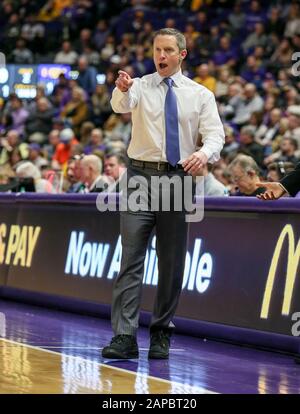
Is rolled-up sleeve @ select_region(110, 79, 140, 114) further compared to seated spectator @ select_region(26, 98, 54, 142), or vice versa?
seated spectator @ select_region(26, 98, 54, 142)

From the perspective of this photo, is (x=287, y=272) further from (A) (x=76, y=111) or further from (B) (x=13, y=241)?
(A) (x=76, y=111)

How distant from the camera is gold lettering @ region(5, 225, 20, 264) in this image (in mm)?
12406

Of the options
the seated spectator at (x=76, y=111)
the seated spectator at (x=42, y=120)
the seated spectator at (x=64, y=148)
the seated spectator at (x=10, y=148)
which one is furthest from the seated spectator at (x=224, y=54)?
the seated spectator at (x=10, y=148)

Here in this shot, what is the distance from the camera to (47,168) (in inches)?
674

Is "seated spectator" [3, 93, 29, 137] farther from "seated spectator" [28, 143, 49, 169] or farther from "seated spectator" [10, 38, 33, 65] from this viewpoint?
"seated spectator" [28, 143, 49, 169]

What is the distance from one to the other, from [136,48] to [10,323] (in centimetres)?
1420

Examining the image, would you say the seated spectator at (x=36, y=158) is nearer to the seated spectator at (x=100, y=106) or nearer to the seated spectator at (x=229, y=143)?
the seated spectator at (x=229, y=143)

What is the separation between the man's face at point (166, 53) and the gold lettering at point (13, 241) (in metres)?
5.18

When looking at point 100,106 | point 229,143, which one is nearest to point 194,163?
point 229,143

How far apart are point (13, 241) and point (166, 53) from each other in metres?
5.40

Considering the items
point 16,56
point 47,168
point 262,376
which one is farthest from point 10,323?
point 16,56

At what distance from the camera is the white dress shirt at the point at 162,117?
758 centimetres

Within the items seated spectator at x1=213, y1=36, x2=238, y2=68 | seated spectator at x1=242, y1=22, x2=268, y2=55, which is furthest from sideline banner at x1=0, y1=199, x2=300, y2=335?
seated spectator at x1=242, y1=22, x2=268, y2=55

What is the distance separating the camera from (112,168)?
42.7ft
